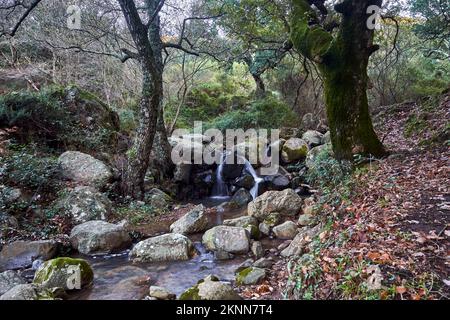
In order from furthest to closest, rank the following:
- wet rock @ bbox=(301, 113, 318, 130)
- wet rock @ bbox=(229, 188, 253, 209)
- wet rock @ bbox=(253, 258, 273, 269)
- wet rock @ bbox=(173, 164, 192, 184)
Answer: wet rock @ bbox=(301, 113, 318, 130)
wet rock @ bbox=(173, 164, 192, 184)
wet rock @ bbox=(229, 188, 253, 209)
wet rock @ bbox=(253, 258, 273, 269)

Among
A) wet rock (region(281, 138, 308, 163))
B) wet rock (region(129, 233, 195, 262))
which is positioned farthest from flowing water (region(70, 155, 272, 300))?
wet rock (region(281, 138, 308, 163))

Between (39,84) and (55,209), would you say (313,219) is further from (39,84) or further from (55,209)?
(39,84)

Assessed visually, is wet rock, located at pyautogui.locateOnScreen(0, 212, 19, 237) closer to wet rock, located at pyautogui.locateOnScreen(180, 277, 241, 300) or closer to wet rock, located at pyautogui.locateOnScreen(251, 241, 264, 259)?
wet rock, located at pyautogui.locateOnScreen(180, 277, 241, 300)

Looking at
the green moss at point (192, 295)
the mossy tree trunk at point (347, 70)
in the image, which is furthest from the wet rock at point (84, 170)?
the mossy tree trunk at point (347, 70)

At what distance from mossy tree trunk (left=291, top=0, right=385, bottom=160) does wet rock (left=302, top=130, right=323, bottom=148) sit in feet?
17.6

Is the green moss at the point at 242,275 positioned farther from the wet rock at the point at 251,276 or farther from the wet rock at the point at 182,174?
the wet rock at the point at 182,174

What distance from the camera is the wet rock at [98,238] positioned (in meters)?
5.85

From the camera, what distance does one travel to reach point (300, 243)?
483 cm

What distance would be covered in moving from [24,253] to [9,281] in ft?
3.70

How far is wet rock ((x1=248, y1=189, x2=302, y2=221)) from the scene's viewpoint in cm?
701

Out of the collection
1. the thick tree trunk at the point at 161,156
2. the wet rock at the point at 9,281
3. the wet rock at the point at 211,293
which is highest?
the thick tree trunk at the point at 161,156

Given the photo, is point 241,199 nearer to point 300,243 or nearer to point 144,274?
point 300,243

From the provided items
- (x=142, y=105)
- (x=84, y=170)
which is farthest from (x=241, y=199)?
(x=84, y=170)

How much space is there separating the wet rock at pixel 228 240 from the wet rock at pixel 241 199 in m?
2.91
